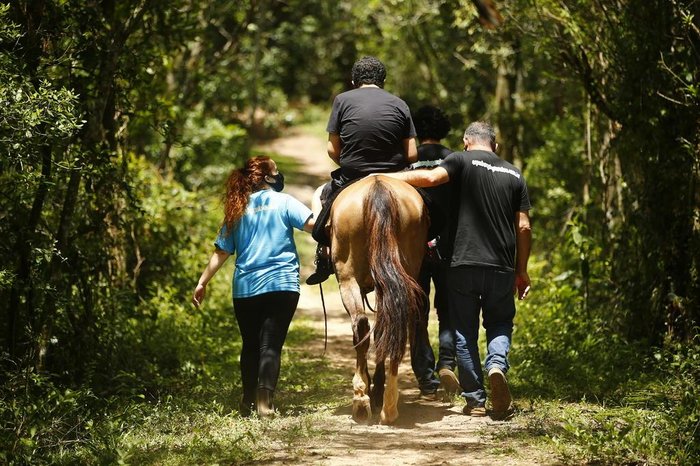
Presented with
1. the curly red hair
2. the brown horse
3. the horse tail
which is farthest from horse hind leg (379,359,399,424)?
the curly red hair

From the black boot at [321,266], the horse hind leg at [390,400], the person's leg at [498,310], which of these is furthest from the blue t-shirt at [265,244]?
the person's leg at [498,310]

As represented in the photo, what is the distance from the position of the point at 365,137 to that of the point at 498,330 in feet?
6.05

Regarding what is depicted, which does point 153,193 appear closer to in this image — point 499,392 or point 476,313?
point 476,313

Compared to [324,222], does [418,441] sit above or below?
below

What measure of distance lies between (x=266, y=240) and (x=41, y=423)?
2197mm

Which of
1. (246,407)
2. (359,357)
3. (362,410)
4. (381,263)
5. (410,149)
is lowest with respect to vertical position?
(246,407)

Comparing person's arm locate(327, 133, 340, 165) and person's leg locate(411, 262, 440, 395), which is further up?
person's arm locate(327, 133, 340, 165)

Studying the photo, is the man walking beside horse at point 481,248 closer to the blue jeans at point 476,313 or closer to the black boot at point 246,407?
the blue jeans at point 476,313

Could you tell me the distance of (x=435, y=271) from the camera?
24.8 feet

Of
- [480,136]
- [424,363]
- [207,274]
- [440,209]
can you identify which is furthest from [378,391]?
[480,136]

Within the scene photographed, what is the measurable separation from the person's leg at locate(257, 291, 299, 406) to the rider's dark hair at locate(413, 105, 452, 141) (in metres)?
2.08

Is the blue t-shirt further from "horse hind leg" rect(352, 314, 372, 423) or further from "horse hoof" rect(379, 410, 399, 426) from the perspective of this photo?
"horse hoof" rect(379, 410, 399, 426)

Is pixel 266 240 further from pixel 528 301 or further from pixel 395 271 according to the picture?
pixel 528 301

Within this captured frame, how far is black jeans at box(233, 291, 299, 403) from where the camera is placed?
659 cm
